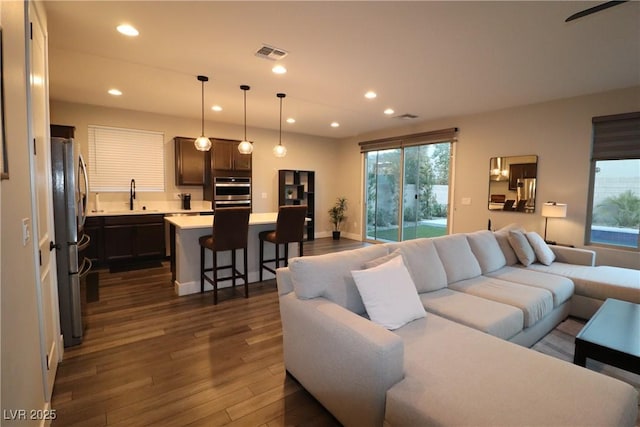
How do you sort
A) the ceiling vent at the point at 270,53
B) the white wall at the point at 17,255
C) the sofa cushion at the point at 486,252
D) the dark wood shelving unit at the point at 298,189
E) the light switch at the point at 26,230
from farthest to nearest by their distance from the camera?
the dark wood shelving unit at the point at 298,189
the sofa cushion at the point at 486,252
the ceiling vent at the point at 270,53
the light switch at the point at 26,230
the white wall at the point at 17,255

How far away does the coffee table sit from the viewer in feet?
5.95

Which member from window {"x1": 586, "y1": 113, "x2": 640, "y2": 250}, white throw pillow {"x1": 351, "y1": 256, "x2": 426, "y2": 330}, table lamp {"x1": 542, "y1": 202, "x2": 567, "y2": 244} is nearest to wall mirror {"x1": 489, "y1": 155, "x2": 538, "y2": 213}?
table lamp {"x1": 542, "y1": 202, "x2": 567, "y2": 244}

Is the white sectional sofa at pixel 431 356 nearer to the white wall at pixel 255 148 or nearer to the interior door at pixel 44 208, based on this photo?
the interior door at pixel 44 208

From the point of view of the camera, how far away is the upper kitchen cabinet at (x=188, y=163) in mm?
5781

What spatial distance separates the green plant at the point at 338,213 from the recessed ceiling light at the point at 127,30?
591cm

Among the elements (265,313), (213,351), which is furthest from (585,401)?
(265,313)

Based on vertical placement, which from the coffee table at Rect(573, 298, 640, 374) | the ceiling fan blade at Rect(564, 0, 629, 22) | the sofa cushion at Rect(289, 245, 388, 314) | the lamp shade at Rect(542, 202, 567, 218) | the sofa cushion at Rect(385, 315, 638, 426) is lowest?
the coffee table at Rect(573, 298, 640, 374)

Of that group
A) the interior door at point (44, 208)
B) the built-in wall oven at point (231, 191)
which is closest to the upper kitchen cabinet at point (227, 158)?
the built-in wall oven at point (231, 191)

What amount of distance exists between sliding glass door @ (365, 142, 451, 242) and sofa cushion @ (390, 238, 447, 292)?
3.67m

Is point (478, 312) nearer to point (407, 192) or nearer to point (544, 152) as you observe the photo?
point (544, 152)

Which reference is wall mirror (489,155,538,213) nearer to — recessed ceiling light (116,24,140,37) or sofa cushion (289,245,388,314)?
sofa cushion (289,245,388,314)

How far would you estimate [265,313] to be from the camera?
3.29 m

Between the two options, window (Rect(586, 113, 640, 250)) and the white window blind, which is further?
the white window blind

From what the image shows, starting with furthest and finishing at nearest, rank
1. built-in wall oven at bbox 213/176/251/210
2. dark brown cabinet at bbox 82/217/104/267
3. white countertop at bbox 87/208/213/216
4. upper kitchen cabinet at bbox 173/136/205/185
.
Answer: built-in wall oven at bbox 213/176/251/210
upper kitchen cabinet at bbox 173/136/205/185
white countertop at bbox 87/208/213/216
dark brown cabinet at bbox 82/217/104/267
